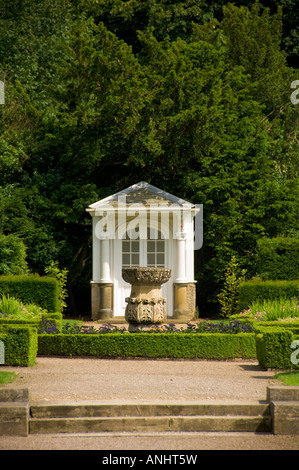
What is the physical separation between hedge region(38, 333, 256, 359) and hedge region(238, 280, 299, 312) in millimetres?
5107

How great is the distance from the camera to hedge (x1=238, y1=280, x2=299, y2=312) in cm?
1811

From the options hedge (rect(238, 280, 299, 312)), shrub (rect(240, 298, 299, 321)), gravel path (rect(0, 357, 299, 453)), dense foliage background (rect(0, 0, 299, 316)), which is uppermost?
dense foliage background (rect(0, 0, 299, 316))

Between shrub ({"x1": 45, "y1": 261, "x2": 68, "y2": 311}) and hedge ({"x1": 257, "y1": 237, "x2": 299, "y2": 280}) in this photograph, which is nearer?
hedge ({"x1": 257, "y1": 237, "x2": 299, "y2": 280})

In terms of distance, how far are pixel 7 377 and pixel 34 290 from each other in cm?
884

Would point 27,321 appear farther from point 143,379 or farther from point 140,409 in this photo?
point 140,409

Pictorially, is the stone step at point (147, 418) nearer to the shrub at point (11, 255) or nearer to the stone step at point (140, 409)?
the stone step at point (140, 409)

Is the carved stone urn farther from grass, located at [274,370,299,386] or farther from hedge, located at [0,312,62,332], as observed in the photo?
grass, located at [274,370,299,386]

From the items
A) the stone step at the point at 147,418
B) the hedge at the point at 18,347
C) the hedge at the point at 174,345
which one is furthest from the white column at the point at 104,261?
the stone step at the point at 147,418

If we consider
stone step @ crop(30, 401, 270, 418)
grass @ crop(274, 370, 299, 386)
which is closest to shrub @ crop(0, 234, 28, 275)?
grass @ crop(274, 370, 299, 386)

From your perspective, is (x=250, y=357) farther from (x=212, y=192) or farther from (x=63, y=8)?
(x=63, y=8)

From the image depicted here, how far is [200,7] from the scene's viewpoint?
29.8 metres

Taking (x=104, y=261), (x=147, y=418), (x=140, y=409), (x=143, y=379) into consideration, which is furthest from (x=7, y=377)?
(x=104, y=261)

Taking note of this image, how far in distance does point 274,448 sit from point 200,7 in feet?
83.8

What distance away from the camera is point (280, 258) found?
19453mm
